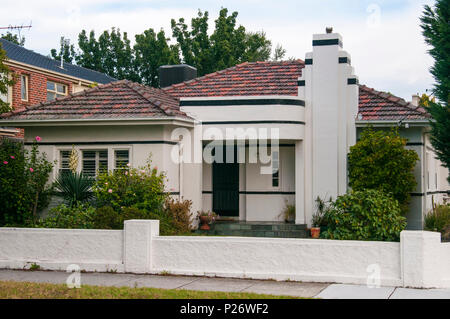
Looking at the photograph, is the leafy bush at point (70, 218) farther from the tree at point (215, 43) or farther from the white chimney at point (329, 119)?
the tree at point (215, 43)

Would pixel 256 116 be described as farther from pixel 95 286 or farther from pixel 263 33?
pixel 263 33

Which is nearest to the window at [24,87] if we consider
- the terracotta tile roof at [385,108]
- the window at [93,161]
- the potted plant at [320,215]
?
the window at [93,161]

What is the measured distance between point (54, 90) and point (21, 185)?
1563cm

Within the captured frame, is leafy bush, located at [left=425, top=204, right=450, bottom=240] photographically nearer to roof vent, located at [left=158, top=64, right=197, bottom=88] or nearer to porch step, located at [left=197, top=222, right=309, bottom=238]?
porch step, located at [left=197, top=222, right=309, bottom=238]

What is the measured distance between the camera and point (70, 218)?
14.7 meters

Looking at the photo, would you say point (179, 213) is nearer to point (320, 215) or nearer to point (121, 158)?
point (121, 158)

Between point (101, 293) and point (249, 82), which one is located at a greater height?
point (249, 82)

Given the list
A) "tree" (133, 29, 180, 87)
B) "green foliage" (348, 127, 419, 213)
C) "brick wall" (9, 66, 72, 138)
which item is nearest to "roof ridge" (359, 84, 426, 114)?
"green foliage" (348, 127, 419, 213)

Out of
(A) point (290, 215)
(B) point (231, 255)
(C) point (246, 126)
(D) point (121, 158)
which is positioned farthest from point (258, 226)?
(B) point (231, 255)

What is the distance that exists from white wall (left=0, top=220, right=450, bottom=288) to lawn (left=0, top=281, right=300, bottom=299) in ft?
5.59

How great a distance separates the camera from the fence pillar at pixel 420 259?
1095 centimetres

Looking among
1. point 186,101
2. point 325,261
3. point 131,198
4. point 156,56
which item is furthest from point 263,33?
point 325,261

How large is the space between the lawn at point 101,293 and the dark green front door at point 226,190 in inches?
341
